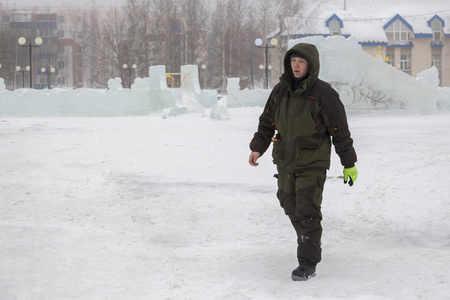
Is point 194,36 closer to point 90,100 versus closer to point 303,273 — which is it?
point 90,100

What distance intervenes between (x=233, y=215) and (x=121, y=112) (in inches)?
677

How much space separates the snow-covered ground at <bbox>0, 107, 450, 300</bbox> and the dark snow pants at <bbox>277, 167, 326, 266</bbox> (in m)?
0.17

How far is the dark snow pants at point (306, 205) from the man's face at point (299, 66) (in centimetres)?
57

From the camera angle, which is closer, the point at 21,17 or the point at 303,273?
the point at 303,273

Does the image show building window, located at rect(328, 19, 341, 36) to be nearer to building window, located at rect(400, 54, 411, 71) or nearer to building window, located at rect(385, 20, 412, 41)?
building window, located at rect(385, 20, 412, 41)

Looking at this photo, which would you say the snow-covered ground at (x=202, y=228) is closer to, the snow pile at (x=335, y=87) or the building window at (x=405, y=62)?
the snow pile at (x=335, y=87)

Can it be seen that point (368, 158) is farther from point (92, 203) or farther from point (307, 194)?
point (307, 194)

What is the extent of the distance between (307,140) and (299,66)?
0.44m

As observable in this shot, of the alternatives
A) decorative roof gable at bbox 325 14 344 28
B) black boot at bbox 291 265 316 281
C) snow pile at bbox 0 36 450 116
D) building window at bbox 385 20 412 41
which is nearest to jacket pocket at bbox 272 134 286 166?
black boot at bbox 291 265 316 281

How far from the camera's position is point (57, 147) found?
36.2 ft

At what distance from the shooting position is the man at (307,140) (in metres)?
3.38

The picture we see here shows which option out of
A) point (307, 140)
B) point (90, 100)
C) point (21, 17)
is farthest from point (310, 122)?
point (21, 17)

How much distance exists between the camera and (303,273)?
3.40 meters

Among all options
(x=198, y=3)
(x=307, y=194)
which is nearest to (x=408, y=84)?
(x=307, y=194)
